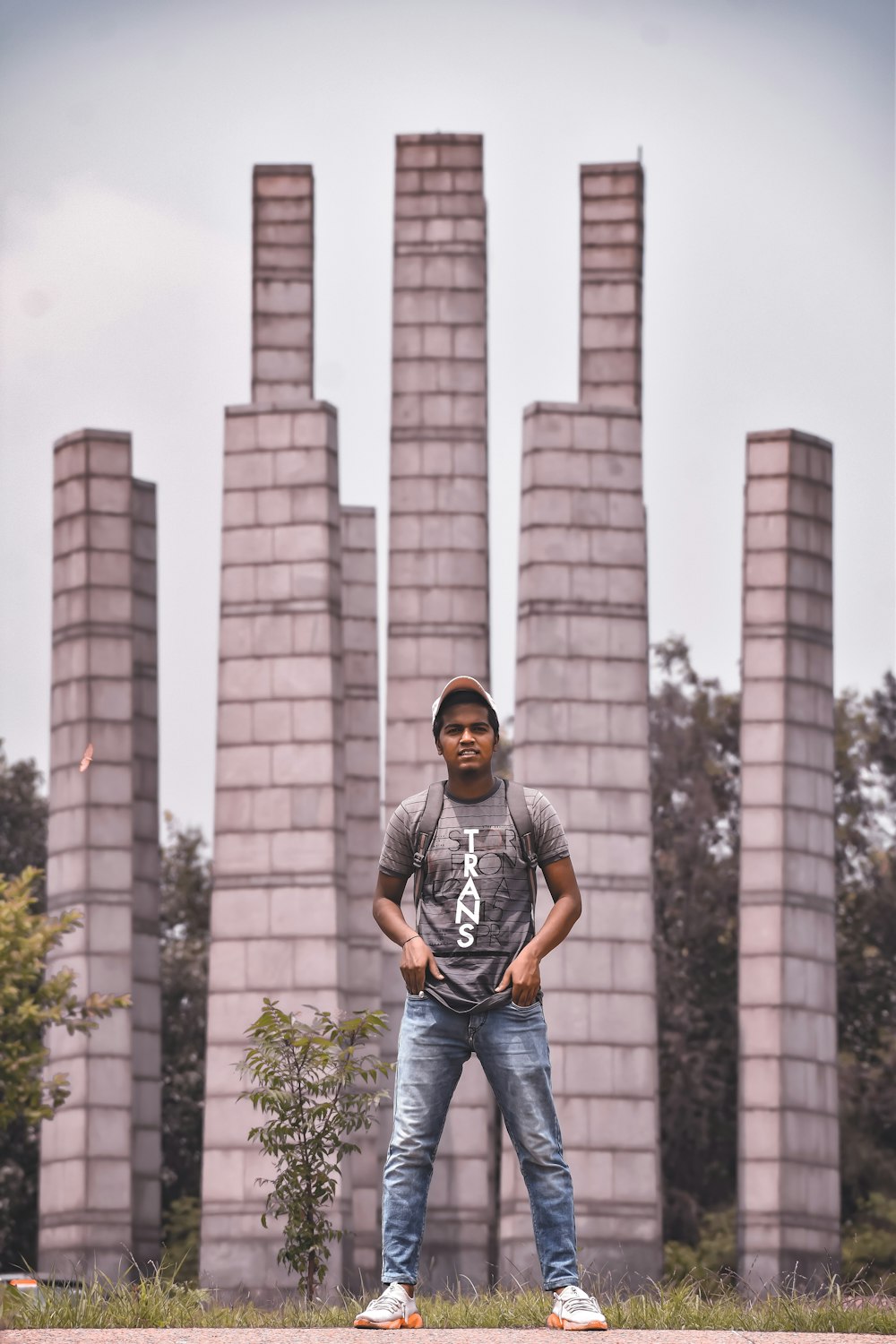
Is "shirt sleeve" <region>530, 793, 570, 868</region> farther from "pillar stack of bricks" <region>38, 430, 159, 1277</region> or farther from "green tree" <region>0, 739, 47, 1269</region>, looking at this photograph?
"green tree" <region>0, 739, 47, 1269</region>

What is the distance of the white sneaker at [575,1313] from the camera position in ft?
22.3

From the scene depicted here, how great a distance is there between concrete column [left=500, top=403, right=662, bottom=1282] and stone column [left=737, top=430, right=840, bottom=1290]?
1130mm

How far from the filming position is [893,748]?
33969 millimetres

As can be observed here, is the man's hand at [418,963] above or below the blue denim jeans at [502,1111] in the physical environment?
above

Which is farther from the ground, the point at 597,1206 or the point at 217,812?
the point at 217,812

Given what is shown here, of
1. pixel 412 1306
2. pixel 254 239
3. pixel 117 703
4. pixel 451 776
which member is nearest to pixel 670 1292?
pixel 412 1306

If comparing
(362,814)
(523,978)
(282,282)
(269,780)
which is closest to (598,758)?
(269,780)

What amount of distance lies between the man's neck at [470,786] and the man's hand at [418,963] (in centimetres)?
56

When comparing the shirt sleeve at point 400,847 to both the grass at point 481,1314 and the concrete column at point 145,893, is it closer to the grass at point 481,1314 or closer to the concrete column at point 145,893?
the grass at point 481,1314

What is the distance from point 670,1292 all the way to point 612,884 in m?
9.48

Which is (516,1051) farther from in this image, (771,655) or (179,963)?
(179,963)

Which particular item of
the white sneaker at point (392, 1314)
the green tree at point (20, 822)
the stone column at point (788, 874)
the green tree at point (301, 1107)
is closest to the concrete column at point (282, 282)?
the stone column at point (788, 874)

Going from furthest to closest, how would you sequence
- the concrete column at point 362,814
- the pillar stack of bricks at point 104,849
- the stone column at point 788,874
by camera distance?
the concrete column at point 362,814
the pillar stack of bricks at point 104,849
the stone column at point 788,874

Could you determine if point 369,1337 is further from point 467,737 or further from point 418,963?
point 467,737
